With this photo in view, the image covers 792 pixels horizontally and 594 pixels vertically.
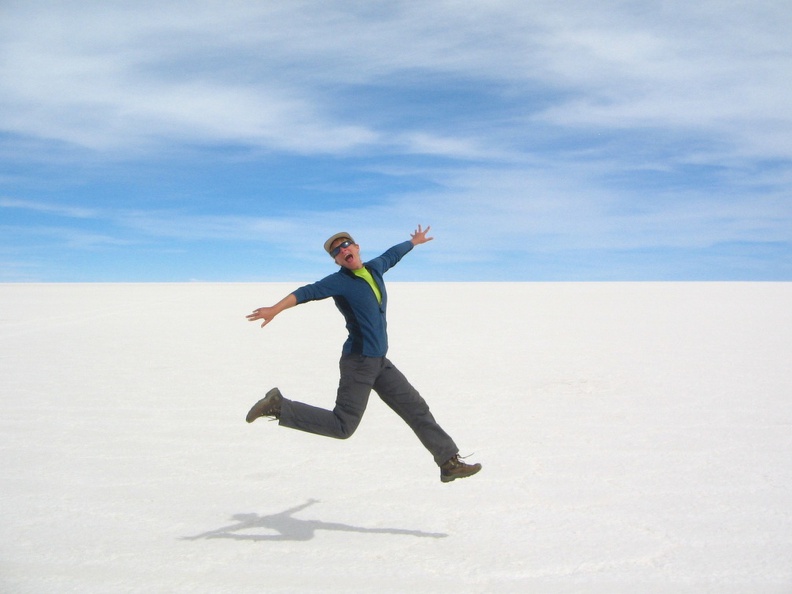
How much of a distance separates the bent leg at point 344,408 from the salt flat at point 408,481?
547 millimetres

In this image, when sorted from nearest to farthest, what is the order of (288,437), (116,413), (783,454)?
(783,454) → (288,437) → (116,413)

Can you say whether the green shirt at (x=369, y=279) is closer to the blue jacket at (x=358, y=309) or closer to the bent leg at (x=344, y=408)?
the blue jacket at (x=358, y=309)

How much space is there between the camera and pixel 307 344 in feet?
43.9

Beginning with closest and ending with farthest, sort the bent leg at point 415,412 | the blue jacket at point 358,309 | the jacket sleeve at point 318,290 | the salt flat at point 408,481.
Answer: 1. the salt flat at point 408,481
2. the jacket sleeve at point 318,290
3. the blue jacket at point 358,309
4. the bent leg at point 415,412

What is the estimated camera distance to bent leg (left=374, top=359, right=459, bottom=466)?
14.8 feet

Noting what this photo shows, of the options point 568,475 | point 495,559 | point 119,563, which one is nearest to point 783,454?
point 568,475

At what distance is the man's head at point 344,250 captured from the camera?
14.4 feet

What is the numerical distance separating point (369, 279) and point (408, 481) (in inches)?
61.1

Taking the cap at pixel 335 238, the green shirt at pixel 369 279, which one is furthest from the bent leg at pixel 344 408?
the cap at pixel 335 238

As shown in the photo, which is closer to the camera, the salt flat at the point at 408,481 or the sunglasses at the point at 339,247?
the salt flat at the point at 408,481

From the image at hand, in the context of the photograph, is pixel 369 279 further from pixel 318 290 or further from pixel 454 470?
pixel 454 470

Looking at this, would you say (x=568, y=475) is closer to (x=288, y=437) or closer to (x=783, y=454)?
(x=783, y=454)

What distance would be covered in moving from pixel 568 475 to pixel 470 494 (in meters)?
0.76

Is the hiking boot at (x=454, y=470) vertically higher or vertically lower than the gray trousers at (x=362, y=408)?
lower
